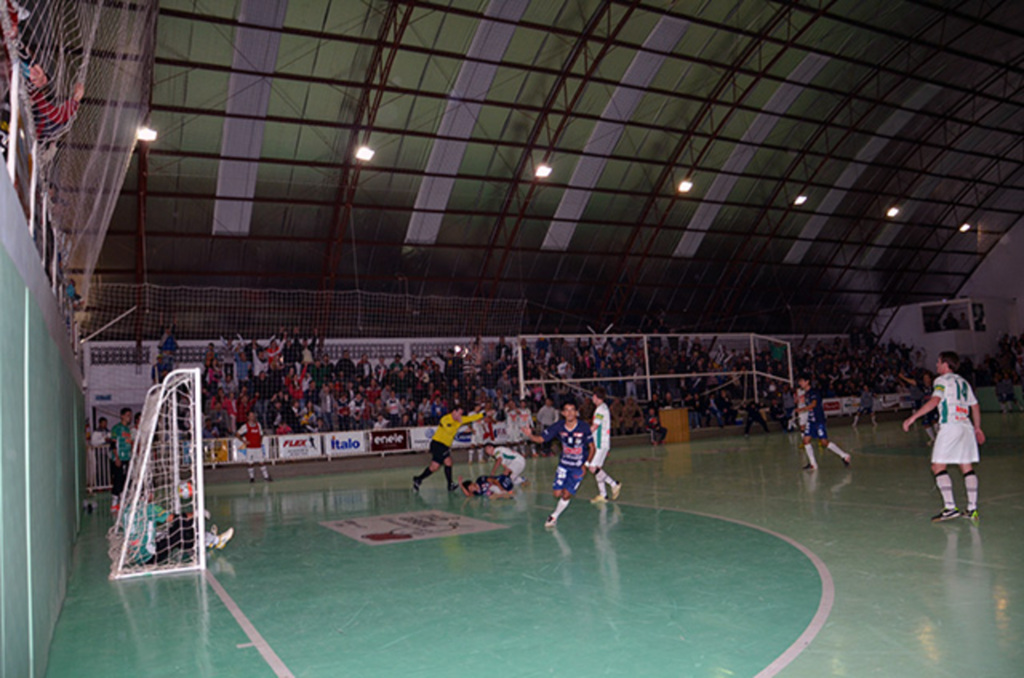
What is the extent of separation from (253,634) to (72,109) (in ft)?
20.2

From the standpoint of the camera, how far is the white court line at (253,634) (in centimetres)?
603

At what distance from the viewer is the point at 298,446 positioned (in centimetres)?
2605

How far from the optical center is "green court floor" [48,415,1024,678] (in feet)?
19.3

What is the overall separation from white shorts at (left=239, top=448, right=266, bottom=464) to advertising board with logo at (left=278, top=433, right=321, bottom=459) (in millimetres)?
723

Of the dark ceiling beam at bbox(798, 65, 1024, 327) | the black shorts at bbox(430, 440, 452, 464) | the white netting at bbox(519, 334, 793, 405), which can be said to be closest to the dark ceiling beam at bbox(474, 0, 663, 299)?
the white netting at bbox(519, 334, 793, 405)

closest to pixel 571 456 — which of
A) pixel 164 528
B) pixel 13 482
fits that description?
pixel 164 528

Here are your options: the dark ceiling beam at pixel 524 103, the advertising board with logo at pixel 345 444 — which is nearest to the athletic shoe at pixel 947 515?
the advertising board with logo at pixel 345 444

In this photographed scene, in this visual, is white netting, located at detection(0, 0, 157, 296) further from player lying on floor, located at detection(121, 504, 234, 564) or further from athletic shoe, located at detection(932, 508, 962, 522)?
athletic shoe, located at detection(932, 508, 962, 522)

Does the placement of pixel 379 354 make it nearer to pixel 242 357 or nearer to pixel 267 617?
pixel 242 357

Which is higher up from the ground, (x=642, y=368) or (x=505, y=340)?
(x=505, y=340)

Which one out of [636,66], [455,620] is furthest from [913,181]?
[455,620]

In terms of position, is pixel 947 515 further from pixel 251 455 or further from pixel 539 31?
pixel 539 31

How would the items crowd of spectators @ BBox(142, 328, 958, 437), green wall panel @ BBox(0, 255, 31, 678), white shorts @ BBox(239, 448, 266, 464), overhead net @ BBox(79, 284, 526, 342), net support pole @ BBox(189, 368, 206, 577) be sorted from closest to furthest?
→ 1. green wall panel @ BBox(0, 255, 31, 678)
2. net support pole @ BBox(189, 368, 206, 577)
3. white shorts @ BBox(239, 448, 266, 464)
4. crowd of spectators @ BBox(142, 328, 958, 437)
5. overhead net @ BBox(79, 284, 526, 342)

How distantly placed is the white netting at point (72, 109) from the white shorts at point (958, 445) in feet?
36.6
